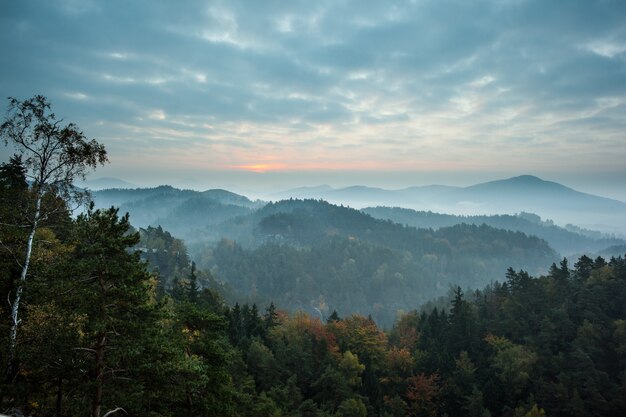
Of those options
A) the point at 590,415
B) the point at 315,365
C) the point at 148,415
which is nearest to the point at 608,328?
the point at 590,415

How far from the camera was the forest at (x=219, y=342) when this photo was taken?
13.4 m

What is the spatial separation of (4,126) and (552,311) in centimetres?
7790

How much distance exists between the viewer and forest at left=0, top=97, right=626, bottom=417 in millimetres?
Result: 13406

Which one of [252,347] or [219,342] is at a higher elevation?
[219,342]

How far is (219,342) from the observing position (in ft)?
79.6

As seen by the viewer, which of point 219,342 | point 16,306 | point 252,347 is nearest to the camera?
point 16,306

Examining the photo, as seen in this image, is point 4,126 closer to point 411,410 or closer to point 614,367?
point 411,410

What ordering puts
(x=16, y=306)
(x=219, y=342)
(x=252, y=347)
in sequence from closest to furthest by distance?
(x=16, y=306) < (x=219, y=342) < (x=252, y=347)

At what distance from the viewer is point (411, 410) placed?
53.9m

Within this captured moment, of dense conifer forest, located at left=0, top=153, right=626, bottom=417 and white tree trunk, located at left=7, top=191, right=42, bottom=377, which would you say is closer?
dense conifer forest, located at left=0, top=153, right=626, bottom=417

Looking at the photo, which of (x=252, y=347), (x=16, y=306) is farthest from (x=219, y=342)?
(x=252, y=347)

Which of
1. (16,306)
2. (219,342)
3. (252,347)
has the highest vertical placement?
(16,306)

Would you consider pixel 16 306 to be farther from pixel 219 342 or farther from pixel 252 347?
pixel 252 347

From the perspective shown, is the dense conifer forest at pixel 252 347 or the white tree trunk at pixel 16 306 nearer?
the dense conifer forest at pixel 252 347
